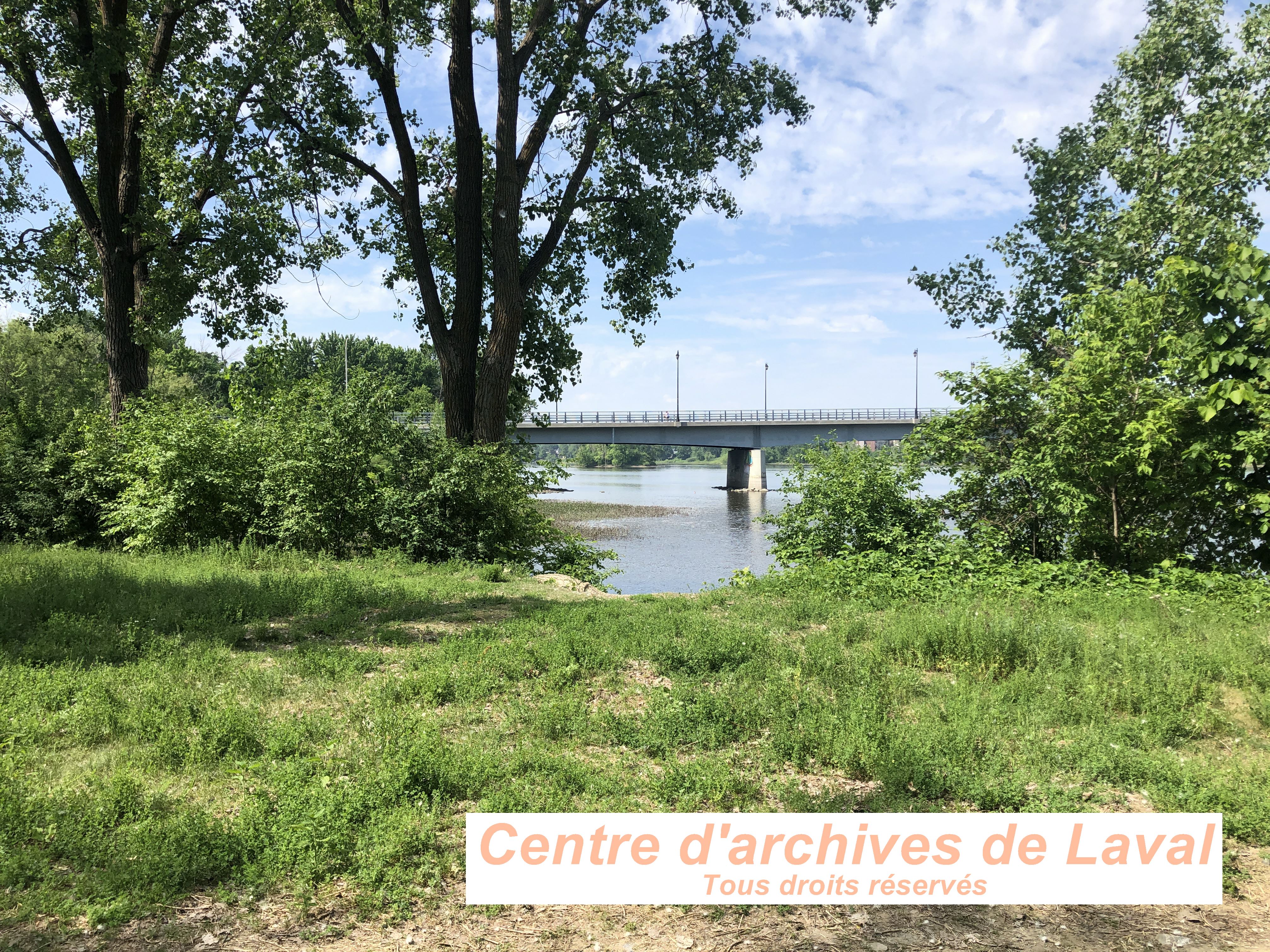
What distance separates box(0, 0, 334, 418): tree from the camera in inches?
591

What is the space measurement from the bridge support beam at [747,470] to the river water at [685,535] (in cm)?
125

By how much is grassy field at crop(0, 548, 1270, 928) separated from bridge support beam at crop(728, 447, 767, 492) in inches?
2155

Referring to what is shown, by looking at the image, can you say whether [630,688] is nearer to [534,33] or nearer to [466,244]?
[466,244]

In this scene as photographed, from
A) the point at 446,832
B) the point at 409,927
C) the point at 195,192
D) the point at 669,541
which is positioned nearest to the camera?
the point at 409,927

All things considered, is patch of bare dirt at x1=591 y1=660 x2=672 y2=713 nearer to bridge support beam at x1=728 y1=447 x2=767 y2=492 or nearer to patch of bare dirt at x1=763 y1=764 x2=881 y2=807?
patch of bare dirt at x1=763 y1=764 x2=881 y2=807

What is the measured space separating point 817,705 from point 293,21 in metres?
16.6

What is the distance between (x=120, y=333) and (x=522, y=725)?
15127mm

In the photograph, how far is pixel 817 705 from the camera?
5664 millimetres

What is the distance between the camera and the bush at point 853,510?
12.2 m

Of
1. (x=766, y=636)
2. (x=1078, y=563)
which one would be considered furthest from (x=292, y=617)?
(x=1078, y=563)

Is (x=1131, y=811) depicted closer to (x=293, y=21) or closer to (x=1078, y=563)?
(x=1078, y=563)

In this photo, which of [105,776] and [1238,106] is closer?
[105,776]

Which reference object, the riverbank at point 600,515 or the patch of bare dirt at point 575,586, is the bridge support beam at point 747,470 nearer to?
the riverbank at point 600,515

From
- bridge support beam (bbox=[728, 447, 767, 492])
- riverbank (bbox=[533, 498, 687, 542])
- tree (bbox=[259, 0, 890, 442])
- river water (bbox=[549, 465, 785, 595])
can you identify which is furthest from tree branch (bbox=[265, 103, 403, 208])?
bridge support beam (bbox=[728, 447, 767, 492])
